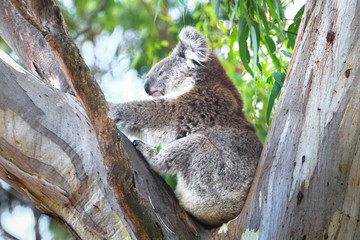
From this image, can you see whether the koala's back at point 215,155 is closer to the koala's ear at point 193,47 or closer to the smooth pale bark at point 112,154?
the smooth pale bark at point 112,154

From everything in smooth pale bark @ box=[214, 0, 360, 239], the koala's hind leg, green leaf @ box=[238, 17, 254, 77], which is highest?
green leaf @ box=[238, 17, 254, 77]

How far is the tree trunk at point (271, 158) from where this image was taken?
1.61 m

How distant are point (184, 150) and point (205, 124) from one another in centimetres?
35

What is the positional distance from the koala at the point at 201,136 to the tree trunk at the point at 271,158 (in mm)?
406

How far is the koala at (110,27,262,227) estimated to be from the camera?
2193mm

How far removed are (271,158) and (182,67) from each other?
5.34ft

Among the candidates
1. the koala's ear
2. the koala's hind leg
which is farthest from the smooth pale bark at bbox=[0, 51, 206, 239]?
the koala's ear

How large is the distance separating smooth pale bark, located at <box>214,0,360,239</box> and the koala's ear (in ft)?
4.59

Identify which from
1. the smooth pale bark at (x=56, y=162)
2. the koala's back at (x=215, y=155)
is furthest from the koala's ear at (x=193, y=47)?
the smooth pale bark at (x=56, y=162)

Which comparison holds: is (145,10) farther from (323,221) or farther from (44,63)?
(323,221)

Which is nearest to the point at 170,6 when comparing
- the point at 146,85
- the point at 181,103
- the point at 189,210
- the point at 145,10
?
the point at 145,10

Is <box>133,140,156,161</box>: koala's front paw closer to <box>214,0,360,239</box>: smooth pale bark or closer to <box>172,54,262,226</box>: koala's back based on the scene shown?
<box>172,54,262,226</box>: koala's back

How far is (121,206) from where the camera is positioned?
1622 millimetres

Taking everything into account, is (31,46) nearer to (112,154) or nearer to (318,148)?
(112,154)
